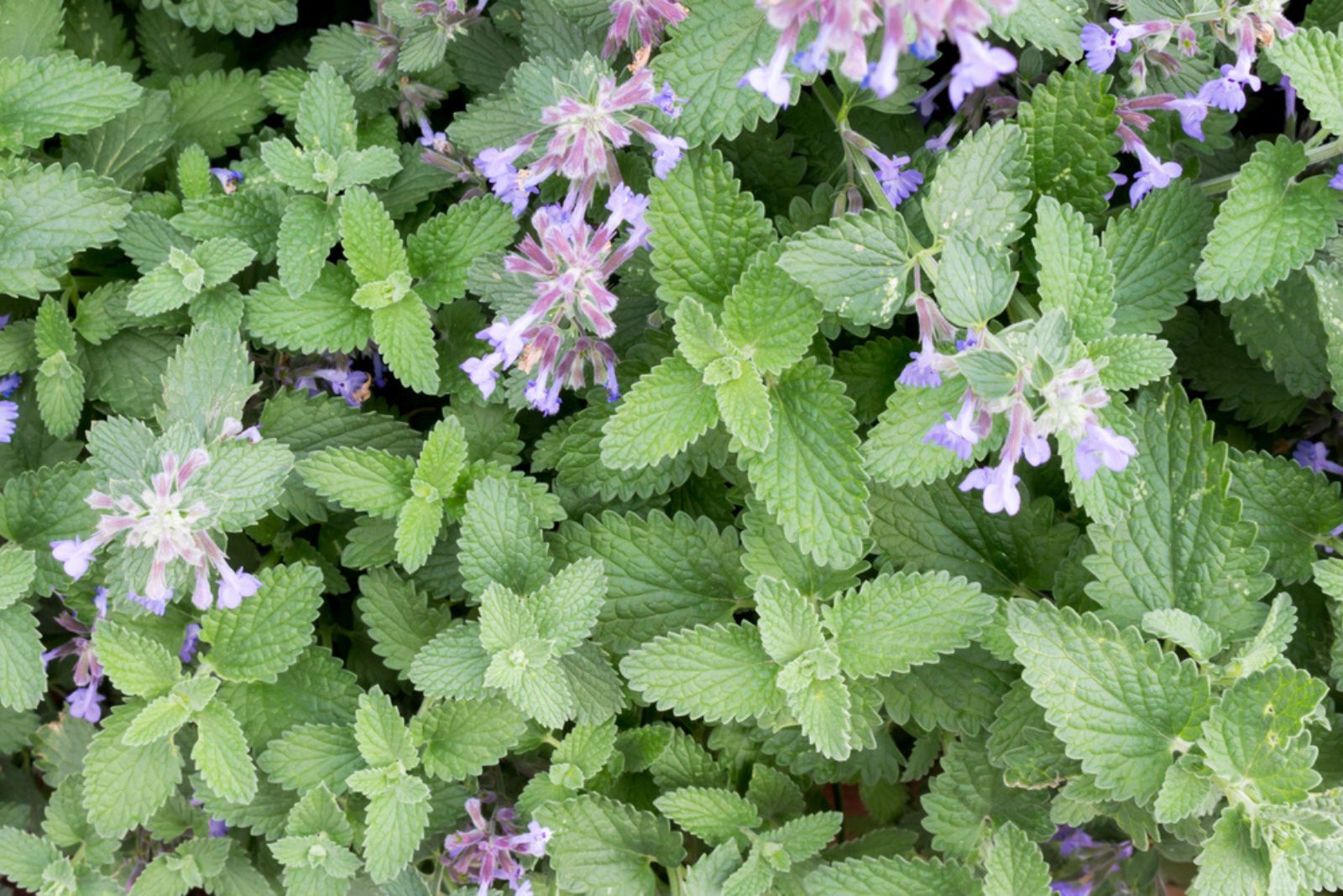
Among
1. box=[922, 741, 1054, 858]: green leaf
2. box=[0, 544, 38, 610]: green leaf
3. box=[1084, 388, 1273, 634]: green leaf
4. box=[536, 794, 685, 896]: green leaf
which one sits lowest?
box=[536, 794, 685, 896]: green leaf

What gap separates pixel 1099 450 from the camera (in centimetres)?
168

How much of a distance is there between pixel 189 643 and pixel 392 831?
2.07 feet

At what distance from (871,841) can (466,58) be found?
202cm

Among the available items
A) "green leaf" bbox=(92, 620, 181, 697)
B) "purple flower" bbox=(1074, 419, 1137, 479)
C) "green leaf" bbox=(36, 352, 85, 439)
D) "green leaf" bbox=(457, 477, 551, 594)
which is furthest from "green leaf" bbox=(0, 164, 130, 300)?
"purple flower" bbox=(1074, 419, 1137, 479)

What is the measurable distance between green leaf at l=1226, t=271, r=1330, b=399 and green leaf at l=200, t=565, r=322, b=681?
1.98 m

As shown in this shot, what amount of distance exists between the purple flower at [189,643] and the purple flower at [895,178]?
1718 millimetres

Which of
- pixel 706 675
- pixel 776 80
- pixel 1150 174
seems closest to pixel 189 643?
pixel 706 675

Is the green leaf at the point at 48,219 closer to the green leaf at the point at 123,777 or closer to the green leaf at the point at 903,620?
the green leaf at the point at 123,777

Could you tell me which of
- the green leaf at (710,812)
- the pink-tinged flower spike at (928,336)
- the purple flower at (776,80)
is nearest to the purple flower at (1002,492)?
the pink-tinged flower spike at (928,336)

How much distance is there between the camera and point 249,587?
2027 mm

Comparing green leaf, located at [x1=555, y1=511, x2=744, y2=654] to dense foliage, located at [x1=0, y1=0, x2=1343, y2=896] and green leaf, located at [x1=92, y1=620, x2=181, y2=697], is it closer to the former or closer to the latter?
dense foliage, located at [x1=0, y1=0, x2=1343, y2=896]

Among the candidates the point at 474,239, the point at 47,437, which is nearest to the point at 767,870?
the point at 474,239

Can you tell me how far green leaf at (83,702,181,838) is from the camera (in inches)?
85.3

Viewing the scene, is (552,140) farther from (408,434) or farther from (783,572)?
(783,572)
